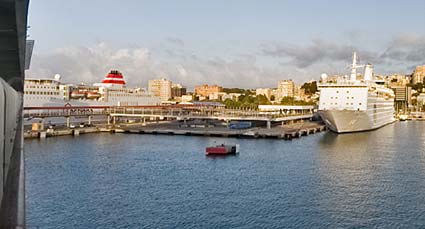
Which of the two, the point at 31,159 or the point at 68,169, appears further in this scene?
the point at 31,159

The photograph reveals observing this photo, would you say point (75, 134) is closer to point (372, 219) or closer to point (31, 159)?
point (31, 159)

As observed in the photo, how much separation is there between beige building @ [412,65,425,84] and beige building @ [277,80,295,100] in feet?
85.9

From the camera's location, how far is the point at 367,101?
2944 cm


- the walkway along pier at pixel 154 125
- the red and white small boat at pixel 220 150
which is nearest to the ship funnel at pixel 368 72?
the walkway along pier at pixel 154 125

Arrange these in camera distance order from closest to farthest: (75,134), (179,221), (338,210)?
1. (179,221)
2. (338,210)
3. (75,134)

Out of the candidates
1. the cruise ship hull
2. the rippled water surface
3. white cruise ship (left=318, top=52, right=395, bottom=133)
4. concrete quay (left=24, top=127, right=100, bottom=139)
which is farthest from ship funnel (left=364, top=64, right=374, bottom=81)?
concrete quay (left=24, top=127, right=100, bottom=139)

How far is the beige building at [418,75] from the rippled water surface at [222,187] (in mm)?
87690

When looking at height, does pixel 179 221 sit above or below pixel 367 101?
below

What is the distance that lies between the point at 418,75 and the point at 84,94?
8368 centimetres

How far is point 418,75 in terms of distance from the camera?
334 ft

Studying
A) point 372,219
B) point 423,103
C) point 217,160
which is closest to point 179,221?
point 372,219

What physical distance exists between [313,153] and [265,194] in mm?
8592

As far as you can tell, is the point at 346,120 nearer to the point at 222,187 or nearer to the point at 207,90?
the point at 222,187

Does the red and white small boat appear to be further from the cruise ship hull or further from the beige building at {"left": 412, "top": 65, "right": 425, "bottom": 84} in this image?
the beige building at {"left": 412, "top": 65, "right": 425, "bottom": 84}
